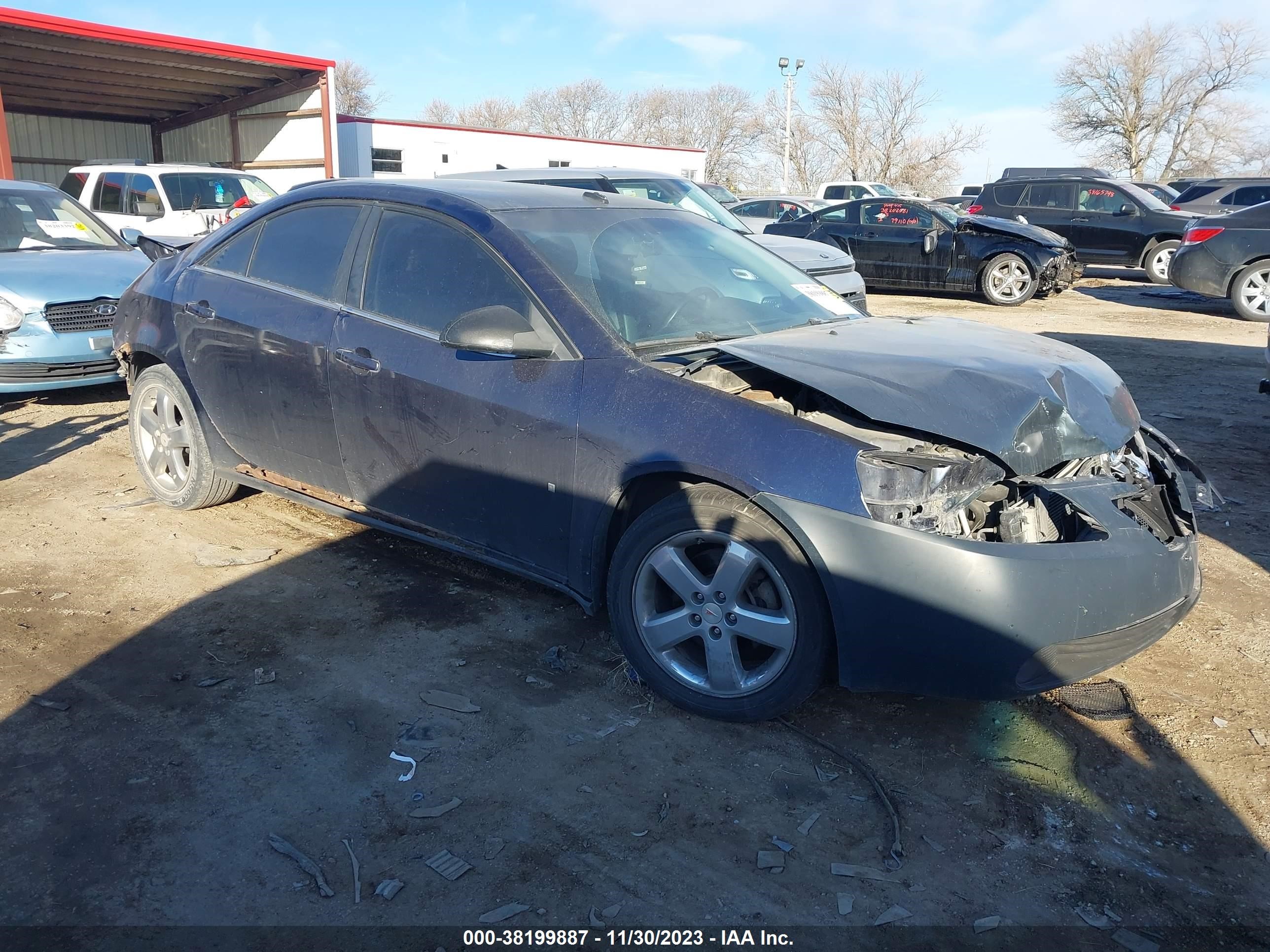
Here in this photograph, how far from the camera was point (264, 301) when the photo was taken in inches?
174

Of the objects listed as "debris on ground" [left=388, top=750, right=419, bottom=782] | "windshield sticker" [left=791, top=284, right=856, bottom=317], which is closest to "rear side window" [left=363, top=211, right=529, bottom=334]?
"windshield sticker" [left=791, top=284, right=856, bottom=317]

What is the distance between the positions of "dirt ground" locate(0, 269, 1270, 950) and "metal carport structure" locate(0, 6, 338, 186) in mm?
15104

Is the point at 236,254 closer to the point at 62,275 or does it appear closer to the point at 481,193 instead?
the point at 481,193

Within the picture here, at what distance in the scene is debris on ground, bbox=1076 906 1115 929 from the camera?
2.39 meters

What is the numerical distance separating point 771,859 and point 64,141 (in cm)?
3031

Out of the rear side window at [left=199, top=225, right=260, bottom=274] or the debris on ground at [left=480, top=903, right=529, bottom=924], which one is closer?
the debris on ground at [left=480, top=903, right=529, bottom=924]

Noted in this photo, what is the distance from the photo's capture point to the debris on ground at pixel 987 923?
2.38 metres

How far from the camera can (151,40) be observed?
18547mm

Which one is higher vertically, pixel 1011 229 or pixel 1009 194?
pixel 1009 194

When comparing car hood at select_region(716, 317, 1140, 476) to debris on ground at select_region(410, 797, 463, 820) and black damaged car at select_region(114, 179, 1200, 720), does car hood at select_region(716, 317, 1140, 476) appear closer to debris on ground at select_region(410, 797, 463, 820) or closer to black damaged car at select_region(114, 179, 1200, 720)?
black damaged car at select_region(114, 179, 1200, 720)

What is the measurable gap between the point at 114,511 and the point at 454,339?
2.93 metres

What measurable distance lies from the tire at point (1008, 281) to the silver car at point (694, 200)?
586cm

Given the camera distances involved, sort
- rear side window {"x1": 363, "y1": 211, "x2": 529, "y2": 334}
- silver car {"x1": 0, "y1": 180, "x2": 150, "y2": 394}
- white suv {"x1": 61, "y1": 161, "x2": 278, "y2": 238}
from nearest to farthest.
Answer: rear side window {"x1": 363, "y1": 211, "x2": 529, "y2": 334} → silver car {"x1": 0, "y1": 180, "x2": 150, "y2": 394} → white suv {"x1": 61, "y1": 161, "x2": 278, "y2": 238}

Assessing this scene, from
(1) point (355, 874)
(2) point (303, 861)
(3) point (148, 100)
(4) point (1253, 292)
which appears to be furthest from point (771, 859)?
(3) point (148, 100)
